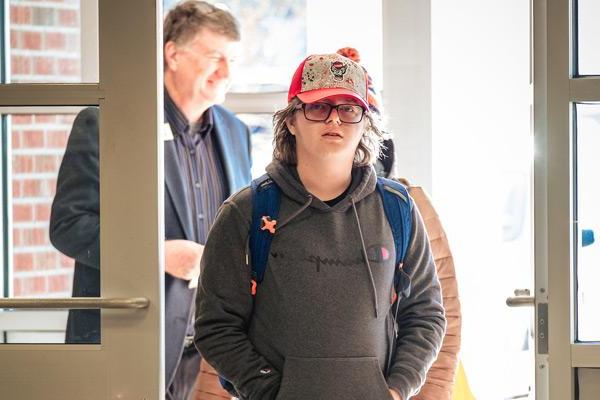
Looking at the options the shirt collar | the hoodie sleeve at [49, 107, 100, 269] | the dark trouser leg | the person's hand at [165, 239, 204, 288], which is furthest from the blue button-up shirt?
the hoodie sleeve at [49, 107, 100, 269]

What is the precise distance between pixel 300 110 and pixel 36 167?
606 millimetres

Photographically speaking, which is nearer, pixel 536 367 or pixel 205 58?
pixel 536 367

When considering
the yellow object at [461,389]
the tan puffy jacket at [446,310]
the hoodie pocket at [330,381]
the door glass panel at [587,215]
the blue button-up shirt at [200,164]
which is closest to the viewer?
the hoodie pocket at [330,381]

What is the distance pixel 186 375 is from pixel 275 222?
4.07 feet

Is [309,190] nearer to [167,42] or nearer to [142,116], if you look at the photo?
[142,116]

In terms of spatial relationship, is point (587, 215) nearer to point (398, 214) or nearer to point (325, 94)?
point (398, 214)

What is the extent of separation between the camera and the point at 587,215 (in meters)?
2.04

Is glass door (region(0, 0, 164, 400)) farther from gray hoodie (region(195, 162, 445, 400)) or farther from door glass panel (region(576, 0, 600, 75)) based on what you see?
door glass panel (region(576, 0, 600, 75))

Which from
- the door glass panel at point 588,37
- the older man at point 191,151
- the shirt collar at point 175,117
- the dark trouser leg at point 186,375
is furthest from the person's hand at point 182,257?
the door glass panel at point 588,37

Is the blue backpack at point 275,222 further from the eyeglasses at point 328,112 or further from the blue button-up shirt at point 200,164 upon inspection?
the blue button-up shirt at point 200,164

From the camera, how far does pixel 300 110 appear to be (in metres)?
1.84

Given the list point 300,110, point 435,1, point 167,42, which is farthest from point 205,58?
point 300,110

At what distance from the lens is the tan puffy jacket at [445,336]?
2260 millimetres

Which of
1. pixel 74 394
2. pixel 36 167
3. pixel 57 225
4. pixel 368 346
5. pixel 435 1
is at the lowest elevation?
pixel 74 394
